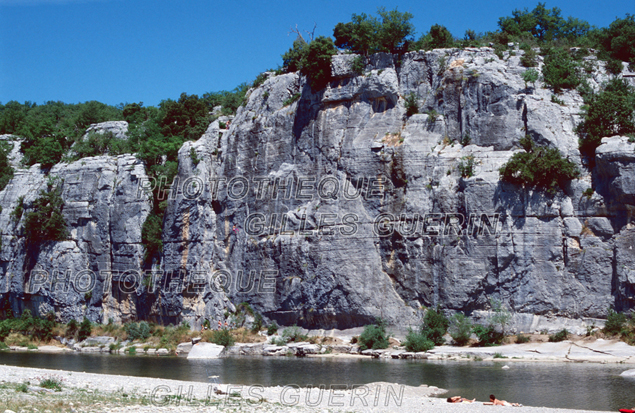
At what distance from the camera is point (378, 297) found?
35.8m

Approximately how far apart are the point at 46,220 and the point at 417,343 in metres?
27.9

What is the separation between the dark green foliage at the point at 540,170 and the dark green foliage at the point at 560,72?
18.0 feet

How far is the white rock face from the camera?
3466 cm

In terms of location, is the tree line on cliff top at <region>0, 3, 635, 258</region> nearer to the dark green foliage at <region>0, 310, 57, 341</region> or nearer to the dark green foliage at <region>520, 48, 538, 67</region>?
the dark green foliage at <region>520, 48, 538, 67</region>

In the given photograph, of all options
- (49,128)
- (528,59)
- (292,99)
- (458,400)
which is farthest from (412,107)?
(49,128)

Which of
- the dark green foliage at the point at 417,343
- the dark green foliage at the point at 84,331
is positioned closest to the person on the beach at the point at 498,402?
the dark green foliage at the point at 417,343

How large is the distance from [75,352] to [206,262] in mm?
9686

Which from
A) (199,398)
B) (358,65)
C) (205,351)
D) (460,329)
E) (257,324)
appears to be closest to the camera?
(199,398)

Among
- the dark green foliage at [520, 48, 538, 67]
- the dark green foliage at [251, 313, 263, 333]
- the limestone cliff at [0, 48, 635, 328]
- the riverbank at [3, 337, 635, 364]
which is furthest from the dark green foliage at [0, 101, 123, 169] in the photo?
the dark green foliage at [520, 48, 538, 67]

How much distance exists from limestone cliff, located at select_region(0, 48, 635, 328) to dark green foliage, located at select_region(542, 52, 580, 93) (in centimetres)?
73

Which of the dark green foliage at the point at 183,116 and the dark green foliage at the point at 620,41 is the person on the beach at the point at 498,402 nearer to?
the dark green foliage at the point at 620,41

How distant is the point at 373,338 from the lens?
3316 centimetres

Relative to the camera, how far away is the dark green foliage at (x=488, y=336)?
105 feet

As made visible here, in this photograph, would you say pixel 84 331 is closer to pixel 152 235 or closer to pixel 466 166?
pixel 152 235
